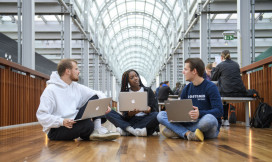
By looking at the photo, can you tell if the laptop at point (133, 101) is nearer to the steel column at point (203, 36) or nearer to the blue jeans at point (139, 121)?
the blue jeans at point (139, 121)

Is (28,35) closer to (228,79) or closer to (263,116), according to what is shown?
(228,79)

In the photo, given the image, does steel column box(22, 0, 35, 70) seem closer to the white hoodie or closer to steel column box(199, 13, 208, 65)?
the white hoodie

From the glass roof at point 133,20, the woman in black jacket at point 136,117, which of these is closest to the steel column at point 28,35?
the woman in black jacket at point 136,117

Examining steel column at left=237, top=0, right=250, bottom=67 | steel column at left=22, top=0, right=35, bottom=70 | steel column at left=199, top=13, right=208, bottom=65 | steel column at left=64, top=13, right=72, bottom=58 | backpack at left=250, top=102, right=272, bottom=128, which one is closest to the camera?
backpack at left=250, top=102, right=272, bottom=128

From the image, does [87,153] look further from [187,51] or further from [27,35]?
[187,51]

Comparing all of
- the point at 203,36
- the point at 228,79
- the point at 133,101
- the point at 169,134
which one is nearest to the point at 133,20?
the point at 203,36

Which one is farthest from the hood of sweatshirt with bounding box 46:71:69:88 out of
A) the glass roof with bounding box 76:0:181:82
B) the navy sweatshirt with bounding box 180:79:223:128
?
the glass roof with bounding box 76:0:181:82

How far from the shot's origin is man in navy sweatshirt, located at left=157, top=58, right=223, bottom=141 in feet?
12.7

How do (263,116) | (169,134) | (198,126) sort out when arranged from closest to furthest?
(198,126) → (169,134) → (263,116)

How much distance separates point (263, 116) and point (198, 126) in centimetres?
257

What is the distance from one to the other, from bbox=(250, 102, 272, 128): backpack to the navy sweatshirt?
2.24 m

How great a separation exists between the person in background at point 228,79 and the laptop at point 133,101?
2702 mm

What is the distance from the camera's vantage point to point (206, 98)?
4066 mm

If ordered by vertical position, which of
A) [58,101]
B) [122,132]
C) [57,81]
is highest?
[57,81]
